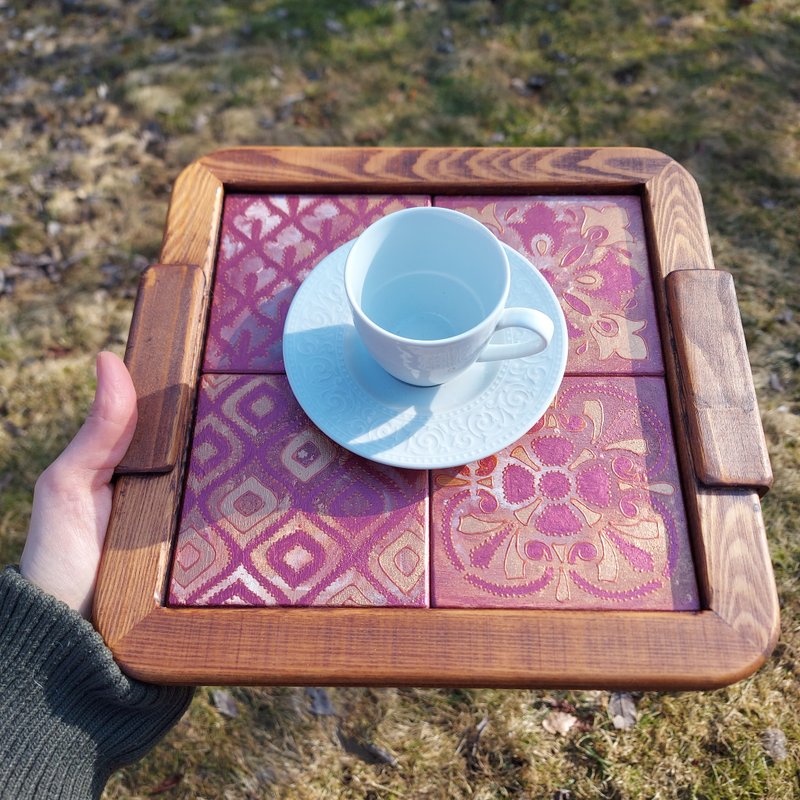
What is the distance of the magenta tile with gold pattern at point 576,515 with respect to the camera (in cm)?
129

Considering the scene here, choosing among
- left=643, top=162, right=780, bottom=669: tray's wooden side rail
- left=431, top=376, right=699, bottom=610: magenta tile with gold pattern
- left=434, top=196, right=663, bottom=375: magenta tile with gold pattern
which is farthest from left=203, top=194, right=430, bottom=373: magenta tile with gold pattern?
left=643, top=162, right=780, bottom=669: tray's wooden side rail

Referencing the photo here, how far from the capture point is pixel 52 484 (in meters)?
1.47

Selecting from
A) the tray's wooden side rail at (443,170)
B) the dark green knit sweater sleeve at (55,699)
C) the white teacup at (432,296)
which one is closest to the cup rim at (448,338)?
the white teacup at (432,296)

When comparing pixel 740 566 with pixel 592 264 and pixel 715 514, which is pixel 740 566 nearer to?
pixel 715 514

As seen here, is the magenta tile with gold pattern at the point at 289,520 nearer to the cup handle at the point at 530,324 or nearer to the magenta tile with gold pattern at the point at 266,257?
the magenta tile with gold pattern at the point at 266,257

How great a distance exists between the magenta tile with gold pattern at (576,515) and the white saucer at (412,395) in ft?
0.28

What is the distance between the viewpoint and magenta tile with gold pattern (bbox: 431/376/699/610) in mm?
1293

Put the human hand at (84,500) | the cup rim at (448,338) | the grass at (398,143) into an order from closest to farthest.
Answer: the cup rim at (448,338) < the human hand at (84,500) < the grass at (398,143)

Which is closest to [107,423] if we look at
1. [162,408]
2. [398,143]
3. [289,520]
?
[162,408]

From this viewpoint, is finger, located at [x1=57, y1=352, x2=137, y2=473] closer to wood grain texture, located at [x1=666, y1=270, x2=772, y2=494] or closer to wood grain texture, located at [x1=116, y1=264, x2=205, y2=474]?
wood grain texture, located at [x1=116, y1=264, x2=205, y2=474]

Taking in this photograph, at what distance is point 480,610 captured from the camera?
4.16ft

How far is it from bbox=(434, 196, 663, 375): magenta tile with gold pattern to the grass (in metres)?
1.13

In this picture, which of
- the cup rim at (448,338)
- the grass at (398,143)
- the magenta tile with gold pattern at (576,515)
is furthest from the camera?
the grass at (398,143)

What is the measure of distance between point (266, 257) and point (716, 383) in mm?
1022
